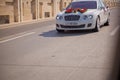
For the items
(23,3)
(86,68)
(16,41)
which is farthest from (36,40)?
(23,3)

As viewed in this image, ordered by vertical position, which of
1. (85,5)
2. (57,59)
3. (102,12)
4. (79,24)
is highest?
(85,5)

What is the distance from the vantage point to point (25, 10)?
25719 millimetres

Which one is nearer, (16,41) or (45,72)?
(45,72)

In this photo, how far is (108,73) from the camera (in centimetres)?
687

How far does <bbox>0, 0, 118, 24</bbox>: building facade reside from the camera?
22641 mm

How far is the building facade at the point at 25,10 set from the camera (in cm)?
2264

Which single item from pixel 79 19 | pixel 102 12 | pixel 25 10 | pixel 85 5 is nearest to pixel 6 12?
pixel 25 10

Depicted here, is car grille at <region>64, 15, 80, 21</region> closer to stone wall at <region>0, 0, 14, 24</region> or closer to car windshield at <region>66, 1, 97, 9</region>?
car windshield at <region>66, 1, 97, 9</region>

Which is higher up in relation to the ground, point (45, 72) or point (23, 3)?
point (23, 3)

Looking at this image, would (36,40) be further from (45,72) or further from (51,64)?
(45,72)

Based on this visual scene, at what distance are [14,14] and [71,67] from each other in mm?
16749

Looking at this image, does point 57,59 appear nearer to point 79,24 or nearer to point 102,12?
point 79,24

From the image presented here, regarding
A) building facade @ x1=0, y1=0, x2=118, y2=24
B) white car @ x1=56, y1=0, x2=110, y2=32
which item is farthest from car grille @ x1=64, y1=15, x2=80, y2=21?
building facade @ x1=0, y1=0, x2=118, y2=24

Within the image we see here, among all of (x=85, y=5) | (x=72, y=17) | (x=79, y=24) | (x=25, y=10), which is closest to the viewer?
(x=79, y=24)
